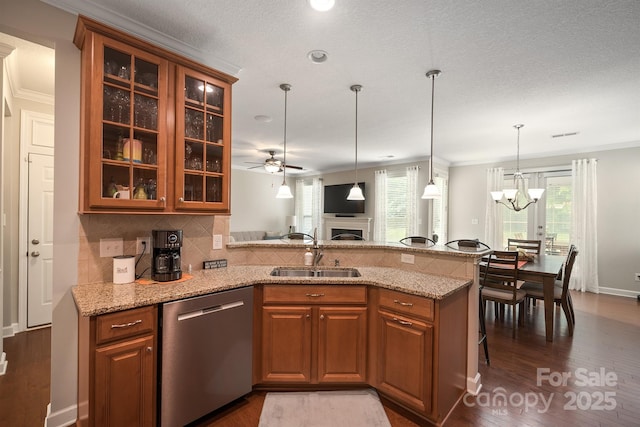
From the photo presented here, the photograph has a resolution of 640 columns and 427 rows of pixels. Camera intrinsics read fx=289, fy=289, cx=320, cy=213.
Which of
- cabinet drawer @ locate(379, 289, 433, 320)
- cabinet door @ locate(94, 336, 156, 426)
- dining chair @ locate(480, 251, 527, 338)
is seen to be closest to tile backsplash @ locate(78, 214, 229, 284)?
cabinet door @ locate(94, 336, 156, 426)

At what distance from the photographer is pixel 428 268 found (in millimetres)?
2541

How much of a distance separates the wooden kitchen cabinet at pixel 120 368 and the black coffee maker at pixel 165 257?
1.39 ft

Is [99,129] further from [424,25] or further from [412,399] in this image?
[412,399]

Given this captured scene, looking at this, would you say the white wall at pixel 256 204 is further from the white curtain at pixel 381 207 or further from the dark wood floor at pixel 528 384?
the dark wood floor at pixel 528 384

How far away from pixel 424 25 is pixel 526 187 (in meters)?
5.52

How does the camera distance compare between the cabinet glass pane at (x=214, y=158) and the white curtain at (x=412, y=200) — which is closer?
the cabinet glass pane at (x=214, y=158)

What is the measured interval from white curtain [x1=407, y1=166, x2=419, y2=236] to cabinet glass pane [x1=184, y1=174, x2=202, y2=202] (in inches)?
212

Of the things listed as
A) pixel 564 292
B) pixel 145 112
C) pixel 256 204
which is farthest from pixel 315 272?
pixel 256 204

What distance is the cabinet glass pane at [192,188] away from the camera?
2.19m

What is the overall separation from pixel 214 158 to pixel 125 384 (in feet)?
5.20

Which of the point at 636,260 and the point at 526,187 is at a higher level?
the point at 526,187

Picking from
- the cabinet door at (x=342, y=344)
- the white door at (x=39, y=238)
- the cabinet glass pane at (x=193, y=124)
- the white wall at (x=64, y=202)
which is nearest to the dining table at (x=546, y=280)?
the cabinet door at (x=342, y=344)

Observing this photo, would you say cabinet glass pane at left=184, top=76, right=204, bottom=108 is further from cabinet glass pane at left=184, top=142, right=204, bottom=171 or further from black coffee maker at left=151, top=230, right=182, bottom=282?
black coffee maker at left=151, top=230, right=182, bottom=282

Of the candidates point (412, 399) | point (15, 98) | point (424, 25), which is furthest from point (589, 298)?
point (15, 98)
